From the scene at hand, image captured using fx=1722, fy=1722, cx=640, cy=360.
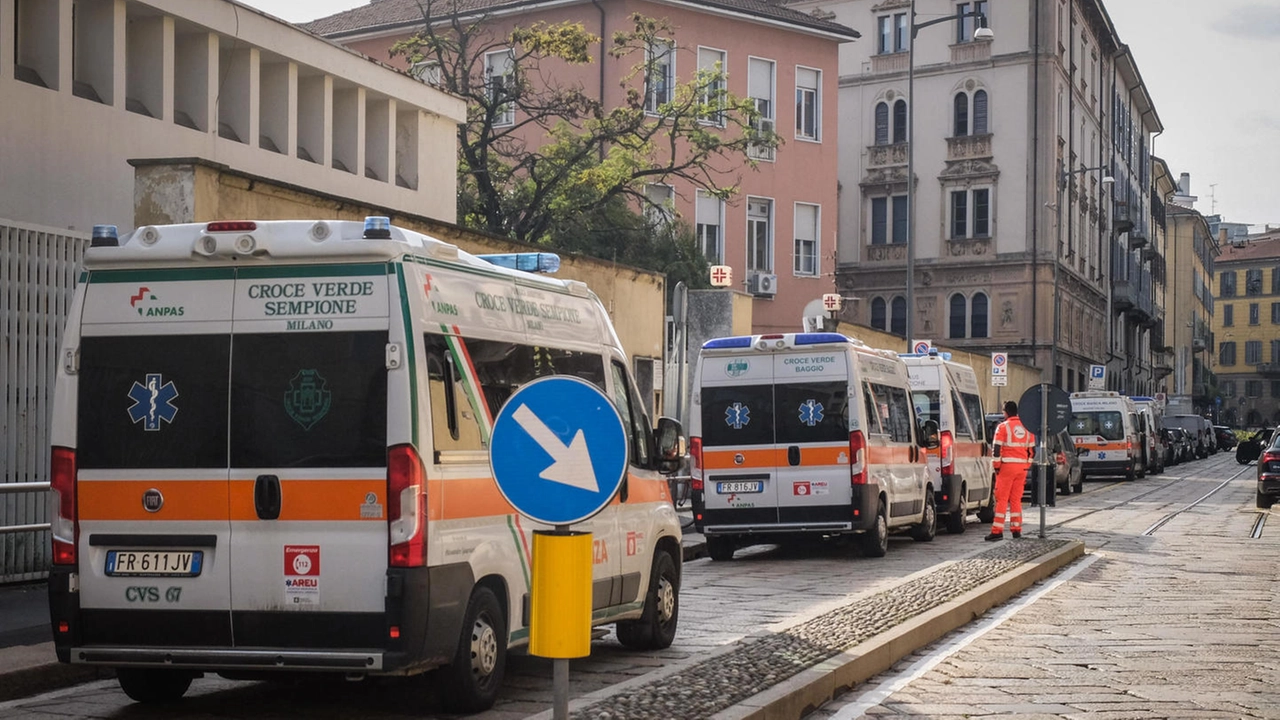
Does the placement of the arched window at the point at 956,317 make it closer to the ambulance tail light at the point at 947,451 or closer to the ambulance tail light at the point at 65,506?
the ambulance tail light at the point at 947,451

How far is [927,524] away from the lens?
21.7m

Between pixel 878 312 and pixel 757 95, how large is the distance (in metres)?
22.8

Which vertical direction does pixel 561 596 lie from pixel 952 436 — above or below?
below

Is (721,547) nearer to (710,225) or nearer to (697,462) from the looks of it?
(697,462)

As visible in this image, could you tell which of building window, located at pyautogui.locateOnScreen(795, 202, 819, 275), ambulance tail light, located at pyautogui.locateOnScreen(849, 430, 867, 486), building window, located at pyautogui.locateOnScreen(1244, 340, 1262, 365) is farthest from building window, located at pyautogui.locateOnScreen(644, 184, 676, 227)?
building window, located at pyautogui.locateOnScreen(1244, 340, 1262, 365)

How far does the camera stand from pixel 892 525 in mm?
19625

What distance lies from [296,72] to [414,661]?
13.5 metres

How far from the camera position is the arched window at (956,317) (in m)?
65.1

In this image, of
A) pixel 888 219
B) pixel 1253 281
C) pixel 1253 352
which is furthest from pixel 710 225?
pixel 1253 352

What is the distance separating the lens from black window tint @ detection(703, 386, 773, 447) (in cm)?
1848

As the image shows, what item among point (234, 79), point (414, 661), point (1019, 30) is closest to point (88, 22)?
point (234, 79)

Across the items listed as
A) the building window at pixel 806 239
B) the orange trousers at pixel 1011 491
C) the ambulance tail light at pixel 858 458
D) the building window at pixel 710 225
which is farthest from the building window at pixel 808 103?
the ambulance tail light at pixel 858 458

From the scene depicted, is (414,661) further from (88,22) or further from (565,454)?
(88,22)

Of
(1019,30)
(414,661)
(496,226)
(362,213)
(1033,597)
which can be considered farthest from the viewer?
(1019,30)
